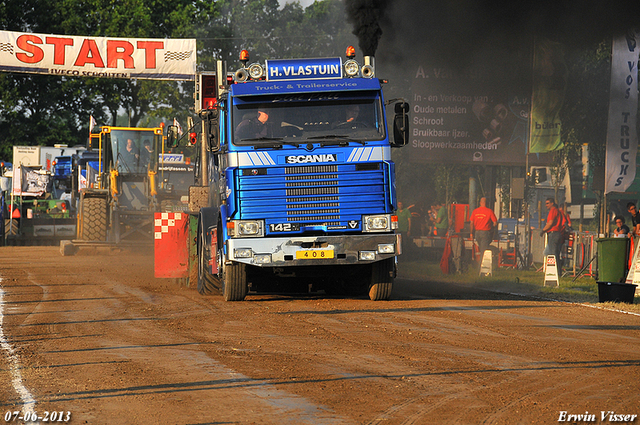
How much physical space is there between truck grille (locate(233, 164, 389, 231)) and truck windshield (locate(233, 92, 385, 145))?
17.7 inches

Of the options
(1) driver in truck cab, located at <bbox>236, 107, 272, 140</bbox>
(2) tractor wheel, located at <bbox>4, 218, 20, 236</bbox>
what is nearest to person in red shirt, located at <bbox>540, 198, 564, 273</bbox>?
(1) driver in truck cab, located at <bbox>236, 107, 272, 140</bbox>

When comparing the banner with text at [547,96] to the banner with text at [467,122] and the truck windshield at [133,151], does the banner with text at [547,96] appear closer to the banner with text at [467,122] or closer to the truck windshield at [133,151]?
the banner with text at [467,122]

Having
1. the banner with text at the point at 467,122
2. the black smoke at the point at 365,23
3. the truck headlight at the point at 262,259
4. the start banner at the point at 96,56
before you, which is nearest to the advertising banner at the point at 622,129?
the black smoke at the point at 365,23

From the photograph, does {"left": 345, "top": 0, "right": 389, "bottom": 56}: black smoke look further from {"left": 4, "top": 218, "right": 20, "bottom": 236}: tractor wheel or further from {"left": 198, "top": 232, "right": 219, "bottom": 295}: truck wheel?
{"left": 4, "top": 218, "right": 20, "bottom": 236}: tractor wheel

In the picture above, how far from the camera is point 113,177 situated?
2620 cm

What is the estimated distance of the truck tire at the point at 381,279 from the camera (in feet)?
41.5

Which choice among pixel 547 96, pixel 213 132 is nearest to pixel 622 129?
pixel 547 96

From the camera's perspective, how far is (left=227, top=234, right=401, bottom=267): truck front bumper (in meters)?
11.8

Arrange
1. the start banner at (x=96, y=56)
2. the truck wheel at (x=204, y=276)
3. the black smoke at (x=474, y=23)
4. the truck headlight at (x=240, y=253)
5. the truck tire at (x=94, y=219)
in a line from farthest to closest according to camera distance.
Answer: the start banner at (x=96, y=56) < the truck tire at (x=94, y=219) < the black smoke at (x=474, y=23) < the truck wheel at (x=204, y=276) < the truck headlight at (x=240, y=253)

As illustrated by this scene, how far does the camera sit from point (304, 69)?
1255cm

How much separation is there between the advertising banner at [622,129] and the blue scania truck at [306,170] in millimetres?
6874

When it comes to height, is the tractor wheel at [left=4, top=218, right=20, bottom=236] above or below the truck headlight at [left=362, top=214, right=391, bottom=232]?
below

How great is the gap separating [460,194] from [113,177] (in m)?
32.8

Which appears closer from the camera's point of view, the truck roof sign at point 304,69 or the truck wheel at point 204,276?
the truck roof sign at point 304,69
